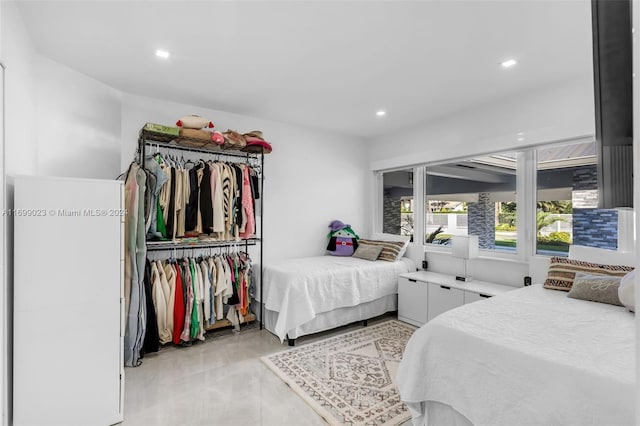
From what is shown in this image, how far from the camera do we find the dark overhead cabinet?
48 cm

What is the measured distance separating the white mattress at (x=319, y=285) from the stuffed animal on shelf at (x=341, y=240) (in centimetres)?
43

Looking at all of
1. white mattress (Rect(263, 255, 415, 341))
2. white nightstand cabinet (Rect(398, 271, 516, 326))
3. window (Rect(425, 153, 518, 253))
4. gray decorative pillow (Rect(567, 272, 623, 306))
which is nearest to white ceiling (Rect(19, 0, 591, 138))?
window (Rect(425, 153, 518, 253))

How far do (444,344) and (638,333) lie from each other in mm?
1513

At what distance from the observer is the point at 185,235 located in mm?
3266

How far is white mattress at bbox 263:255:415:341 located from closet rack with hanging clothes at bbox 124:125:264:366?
359 mm

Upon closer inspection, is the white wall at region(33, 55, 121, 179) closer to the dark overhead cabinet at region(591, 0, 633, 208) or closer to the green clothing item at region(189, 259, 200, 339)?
the green clothing item at region(189, 259, 200, 339)

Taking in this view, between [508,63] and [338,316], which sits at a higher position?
[508,63]

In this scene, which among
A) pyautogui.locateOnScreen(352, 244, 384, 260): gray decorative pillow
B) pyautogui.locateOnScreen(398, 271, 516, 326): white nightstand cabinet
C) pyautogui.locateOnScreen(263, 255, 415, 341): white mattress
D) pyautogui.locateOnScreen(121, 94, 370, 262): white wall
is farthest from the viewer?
pyautogui.locateOnScreen(352, 244, 384, 260): gray decorative pillow

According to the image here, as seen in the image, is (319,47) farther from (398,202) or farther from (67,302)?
(398,202)

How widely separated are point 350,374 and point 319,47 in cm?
248

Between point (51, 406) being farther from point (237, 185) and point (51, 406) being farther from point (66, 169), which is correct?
point (237, 185)

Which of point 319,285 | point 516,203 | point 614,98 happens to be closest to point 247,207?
point 319,285

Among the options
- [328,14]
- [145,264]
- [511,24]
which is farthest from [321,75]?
[145,264]

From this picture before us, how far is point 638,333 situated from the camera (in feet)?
1.27
